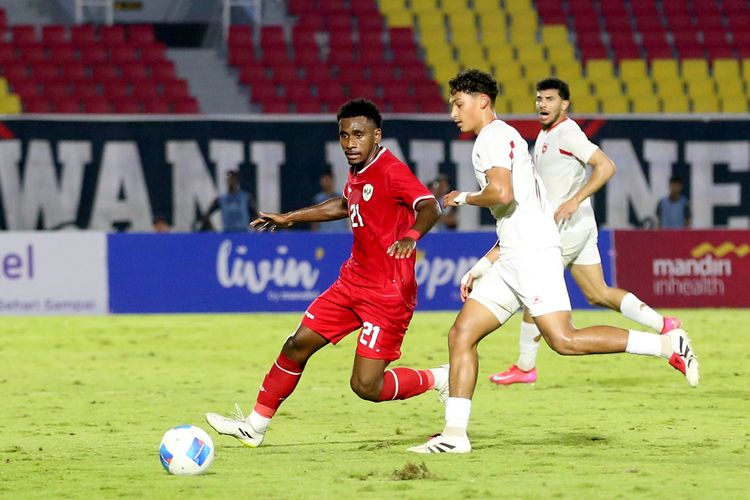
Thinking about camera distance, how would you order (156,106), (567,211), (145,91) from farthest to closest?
1. (145,91)
2. (156,106)
3. (567,211)

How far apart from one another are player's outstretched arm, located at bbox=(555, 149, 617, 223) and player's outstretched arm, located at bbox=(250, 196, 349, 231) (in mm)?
2084

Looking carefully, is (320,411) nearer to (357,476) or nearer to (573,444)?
(573,444)

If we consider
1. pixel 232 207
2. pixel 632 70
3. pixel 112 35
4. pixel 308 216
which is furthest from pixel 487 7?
pixel 308 216

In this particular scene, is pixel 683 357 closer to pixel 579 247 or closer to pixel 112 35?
pixel 579 247

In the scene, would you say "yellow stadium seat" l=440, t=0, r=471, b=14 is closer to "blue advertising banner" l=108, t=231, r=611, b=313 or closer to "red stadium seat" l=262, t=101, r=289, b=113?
"red stadium seat" l=262, t=101, r=289, b=113

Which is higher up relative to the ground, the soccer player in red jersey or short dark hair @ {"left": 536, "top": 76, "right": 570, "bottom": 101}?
short dark hair @ {"left": 536, "top": 76, "right": 570, "bottom": 101}

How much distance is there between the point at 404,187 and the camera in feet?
26.5

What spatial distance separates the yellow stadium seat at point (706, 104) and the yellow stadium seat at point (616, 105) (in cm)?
128

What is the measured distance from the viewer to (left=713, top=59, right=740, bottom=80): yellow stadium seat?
26.3 m

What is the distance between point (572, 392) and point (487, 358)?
2.88 m

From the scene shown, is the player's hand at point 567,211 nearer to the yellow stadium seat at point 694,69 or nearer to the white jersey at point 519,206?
the white jersey at point 519,206

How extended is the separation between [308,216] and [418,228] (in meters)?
1.22

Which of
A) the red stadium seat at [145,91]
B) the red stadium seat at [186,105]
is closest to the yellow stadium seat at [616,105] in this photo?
the red stadium seat at [186,105]

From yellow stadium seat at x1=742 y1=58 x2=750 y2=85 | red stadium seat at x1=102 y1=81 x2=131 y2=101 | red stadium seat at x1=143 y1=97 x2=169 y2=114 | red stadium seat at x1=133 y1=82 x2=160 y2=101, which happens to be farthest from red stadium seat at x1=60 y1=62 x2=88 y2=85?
yellow stadium seat at x1=742 y1=58 x2=750 y2=85
